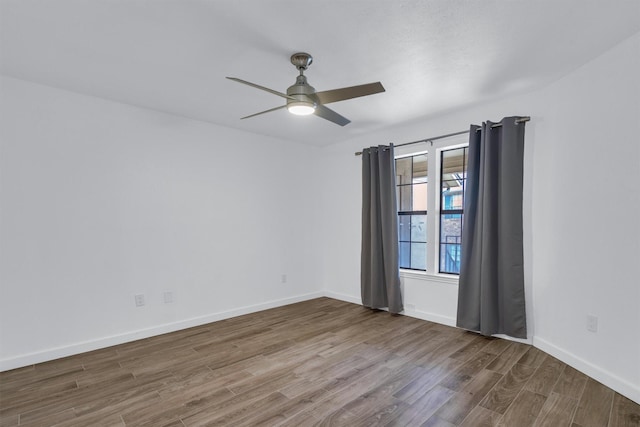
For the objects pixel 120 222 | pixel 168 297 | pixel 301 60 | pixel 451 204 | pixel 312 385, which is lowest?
pixel 312 385

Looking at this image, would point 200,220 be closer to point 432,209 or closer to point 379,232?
point 379,232

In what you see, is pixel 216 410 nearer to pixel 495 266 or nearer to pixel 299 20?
pixel 299 20

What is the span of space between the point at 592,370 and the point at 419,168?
8.69ft

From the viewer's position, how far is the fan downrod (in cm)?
219

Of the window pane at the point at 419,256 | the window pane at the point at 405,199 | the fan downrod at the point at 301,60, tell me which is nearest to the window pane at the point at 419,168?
the window pane at the point at 405,199

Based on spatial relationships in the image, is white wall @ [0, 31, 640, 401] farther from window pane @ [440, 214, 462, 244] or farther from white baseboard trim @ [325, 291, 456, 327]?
window pane @ [440, 214, 462, 244]

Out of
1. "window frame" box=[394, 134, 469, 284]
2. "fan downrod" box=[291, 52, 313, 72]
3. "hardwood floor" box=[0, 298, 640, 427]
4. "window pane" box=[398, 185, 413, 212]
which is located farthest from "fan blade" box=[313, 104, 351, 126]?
"hardwood floor" box=[0, 298, 640, 427]

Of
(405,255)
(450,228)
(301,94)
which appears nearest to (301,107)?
(301,94)

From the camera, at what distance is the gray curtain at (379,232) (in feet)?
13.2

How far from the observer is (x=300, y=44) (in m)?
2.08

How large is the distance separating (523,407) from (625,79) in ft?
7.82

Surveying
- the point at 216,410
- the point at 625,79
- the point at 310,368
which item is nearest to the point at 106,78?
the point at 216,410

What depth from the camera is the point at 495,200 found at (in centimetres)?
313

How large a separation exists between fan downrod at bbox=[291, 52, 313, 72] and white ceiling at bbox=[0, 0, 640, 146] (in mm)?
49
